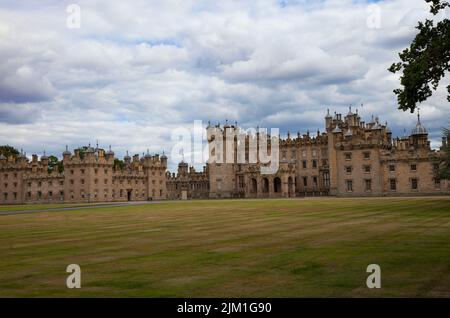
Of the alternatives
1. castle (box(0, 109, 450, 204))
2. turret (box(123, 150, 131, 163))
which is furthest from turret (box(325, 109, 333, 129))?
turret (box(123, 150, 131, 163))

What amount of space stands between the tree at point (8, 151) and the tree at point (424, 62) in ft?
369

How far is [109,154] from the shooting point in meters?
106

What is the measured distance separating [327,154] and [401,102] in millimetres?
69281

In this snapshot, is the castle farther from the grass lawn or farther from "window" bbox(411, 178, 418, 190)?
the grass lawn

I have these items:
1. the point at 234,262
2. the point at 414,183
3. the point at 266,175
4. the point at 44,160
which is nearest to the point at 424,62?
the point at 234,262

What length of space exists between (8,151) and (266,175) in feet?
229

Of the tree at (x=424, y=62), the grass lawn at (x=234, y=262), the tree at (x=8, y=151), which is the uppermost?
the tree at (x=8, y=151)

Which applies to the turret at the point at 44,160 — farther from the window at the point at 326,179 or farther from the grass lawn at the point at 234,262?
the grass lawn at the point at 234,262

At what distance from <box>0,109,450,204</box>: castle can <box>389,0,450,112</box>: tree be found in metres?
49.0

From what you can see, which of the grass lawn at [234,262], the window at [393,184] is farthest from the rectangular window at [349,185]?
the grass lawn at [234,262]

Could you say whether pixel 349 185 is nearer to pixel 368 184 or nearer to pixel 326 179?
pixel 368 184

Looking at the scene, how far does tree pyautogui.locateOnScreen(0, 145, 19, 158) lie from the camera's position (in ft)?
405

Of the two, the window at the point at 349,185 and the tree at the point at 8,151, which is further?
the tree at the point at 8,151

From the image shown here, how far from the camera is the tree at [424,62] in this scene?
24500 mm
